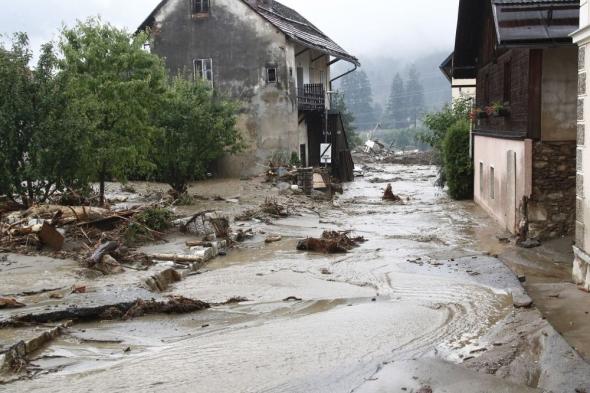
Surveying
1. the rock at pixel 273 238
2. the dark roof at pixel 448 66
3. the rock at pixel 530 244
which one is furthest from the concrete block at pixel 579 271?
the dark roof at pixel 448 66

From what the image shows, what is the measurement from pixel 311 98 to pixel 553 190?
20.5 meters

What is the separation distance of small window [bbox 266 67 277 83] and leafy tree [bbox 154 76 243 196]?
274 inches

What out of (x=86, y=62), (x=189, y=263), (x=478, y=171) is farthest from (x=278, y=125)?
(x=189, y=263)

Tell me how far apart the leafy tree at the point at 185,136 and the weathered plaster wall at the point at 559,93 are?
39.5 feet

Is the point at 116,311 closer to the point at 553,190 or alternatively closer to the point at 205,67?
the point at 553,190

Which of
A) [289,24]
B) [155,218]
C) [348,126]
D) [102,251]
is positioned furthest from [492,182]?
[348,126]

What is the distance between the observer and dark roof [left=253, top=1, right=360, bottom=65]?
102 feet

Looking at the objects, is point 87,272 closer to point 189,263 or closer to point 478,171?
point 189,263

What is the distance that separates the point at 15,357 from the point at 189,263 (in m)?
5.91

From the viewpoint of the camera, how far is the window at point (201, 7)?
101ft

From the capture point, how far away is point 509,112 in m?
16.4

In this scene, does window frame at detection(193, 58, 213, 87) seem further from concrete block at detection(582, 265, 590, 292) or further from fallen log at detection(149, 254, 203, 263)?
concrete block at detection(582, 265, 590, 292)

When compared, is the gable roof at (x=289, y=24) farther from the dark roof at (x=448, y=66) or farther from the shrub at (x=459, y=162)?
the shrub at (x=459, y=162)

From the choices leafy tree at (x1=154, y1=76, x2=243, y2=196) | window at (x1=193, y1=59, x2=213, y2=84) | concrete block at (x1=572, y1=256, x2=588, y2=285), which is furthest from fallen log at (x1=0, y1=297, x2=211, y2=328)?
window at (x1=193, y1=59, x2=213, y2=84)
